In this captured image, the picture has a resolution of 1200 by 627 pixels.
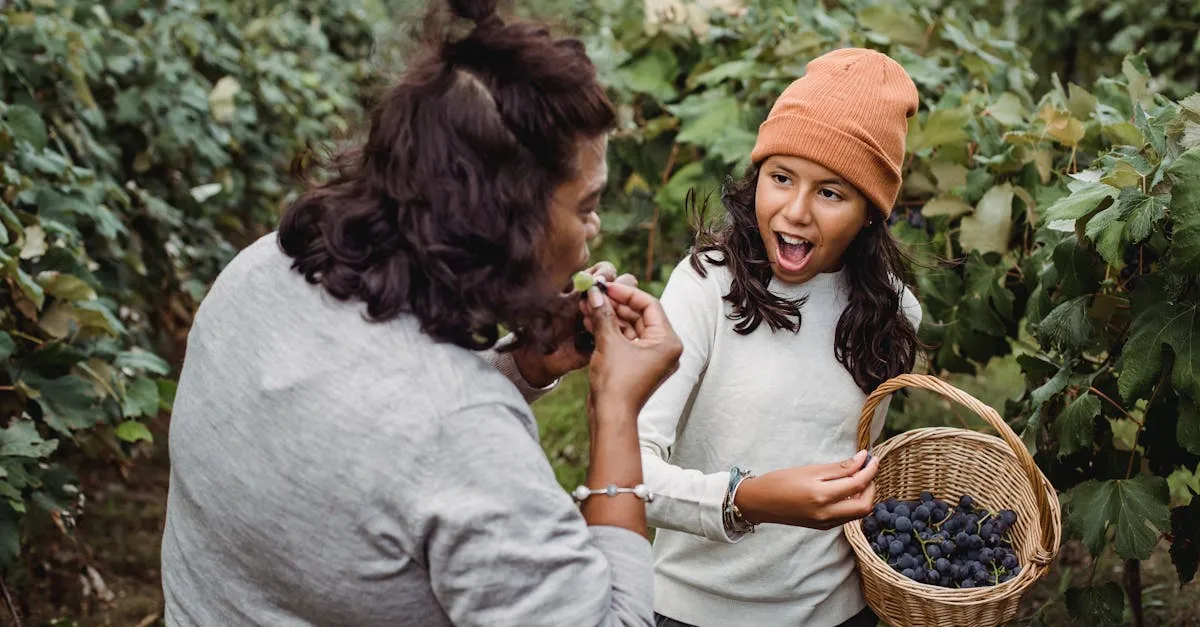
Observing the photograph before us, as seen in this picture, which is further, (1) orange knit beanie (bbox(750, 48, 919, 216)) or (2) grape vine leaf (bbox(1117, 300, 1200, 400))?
(1) orange knit beanie (bbox(750, 48, 919, 216))

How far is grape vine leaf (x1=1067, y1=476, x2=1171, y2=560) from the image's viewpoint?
78.5 inches

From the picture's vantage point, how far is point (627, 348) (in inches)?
59.1

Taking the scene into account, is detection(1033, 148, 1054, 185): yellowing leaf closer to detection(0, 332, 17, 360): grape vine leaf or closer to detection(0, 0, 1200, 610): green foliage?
detection(0, 0, 1200, 610): green foliage

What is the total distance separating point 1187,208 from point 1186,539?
777mm

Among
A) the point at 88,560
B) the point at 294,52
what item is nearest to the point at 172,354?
the point at 88,560

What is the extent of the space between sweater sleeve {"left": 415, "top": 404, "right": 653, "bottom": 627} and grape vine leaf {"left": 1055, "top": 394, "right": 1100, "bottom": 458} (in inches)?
47.9

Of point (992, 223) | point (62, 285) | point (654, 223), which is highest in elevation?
point (992, 223)

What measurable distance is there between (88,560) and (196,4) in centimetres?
265

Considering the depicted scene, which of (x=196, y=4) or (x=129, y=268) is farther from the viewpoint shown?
(x=196, y=4)

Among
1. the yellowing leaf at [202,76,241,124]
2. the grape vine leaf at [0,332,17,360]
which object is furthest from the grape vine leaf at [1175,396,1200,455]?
the yellowing leaf at [202,76,241,124]

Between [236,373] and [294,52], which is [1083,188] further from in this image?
[294,52]

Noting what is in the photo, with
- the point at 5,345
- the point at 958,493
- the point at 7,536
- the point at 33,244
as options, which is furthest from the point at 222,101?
the point at 958,493

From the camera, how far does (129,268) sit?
379 cm

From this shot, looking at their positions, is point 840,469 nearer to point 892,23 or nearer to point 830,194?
point 830,194
